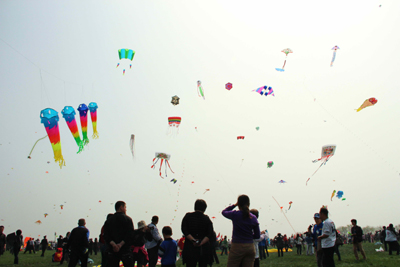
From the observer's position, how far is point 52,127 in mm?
13977

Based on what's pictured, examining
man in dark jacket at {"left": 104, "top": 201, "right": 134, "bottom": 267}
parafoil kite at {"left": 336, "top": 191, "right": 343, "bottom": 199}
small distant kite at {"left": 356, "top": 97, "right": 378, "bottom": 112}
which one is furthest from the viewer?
parafoil kite at {"left": 336, "top": 191, "right": 343, "bottom": 199}

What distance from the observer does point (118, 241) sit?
457cm

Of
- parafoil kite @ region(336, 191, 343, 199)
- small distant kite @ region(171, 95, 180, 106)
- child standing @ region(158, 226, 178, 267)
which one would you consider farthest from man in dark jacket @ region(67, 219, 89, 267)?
parafoil kite @ region(336, 191, 343, 199)

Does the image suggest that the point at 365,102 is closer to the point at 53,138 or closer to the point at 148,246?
the point at 148,246

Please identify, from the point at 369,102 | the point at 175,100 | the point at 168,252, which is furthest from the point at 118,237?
the point at 369,102

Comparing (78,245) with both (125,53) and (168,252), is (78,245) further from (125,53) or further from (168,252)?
(125,53)

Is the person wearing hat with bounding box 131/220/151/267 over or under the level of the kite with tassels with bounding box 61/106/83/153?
under

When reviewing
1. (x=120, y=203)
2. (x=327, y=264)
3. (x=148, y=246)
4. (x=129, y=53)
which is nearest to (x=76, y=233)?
(x=148, y=246)

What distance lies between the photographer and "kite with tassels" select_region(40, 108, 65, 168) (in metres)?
13.5

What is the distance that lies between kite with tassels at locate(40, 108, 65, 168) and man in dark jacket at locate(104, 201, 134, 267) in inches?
389

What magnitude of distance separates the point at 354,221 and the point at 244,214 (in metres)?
8.01

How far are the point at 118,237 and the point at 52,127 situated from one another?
36.6 feet

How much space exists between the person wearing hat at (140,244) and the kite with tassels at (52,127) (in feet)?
26.7

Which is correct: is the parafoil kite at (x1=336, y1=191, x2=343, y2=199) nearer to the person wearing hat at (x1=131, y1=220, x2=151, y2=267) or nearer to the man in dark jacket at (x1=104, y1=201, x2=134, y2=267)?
the person wearing hat at (x1=131, y1=220, x2=151, y2=267)
